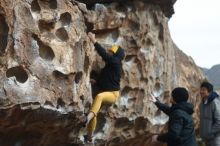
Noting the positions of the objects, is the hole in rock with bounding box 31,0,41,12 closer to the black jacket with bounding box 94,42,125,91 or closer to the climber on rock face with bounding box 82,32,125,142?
the climber on rock face with bounding box 82,32,125,142

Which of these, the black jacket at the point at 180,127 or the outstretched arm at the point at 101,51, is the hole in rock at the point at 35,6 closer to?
the outstretched arm at the point at 101,51

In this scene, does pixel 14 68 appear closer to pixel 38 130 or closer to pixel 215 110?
pixel 38 130

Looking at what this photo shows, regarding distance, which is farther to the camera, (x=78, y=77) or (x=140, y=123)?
(x=140, y=123)

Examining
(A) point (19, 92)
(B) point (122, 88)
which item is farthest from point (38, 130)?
(B) point (122, 88)

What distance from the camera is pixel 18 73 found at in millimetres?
10539

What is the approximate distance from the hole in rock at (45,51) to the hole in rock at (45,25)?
33 cm

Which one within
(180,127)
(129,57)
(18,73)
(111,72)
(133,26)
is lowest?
(180,127)

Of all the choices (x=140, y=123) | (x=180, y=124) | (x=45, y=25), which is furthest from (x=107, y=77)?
(x=180, y=124)

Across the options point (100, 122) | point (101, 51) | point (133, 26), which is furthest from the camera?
point (133, 26)

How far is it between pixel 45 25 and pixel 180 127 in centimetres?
348

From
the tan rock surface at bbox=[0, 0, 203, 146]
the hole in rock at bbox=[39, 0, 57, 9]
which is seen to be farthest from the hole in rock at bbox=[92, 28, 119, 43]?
the hole in rock at bbox=[39, 0, 57, 9]

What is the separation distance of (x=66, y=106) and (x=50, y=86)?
61 centimetres

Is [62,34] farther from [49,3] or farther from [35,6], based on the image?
[35,6]

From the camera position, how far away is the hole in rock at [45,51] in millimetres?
10961
